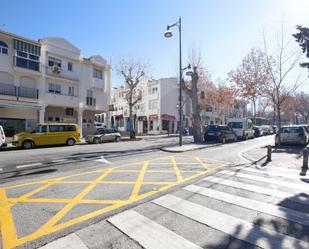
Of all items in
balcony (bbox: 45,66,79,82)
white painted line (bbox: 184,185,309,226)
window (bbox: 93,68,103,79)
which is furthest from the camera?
window (bbox: 93,68,103,79)

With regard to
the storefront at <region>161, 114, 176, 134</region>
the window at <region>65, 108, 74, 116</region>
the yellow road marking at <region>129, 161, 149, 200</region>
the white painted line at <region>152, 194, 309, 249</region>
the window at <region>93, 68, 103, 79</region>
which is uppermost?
the window at <region>93, 68, 103, 79</region>

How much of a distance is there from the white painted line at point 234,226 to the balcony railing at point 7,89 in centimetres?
2199

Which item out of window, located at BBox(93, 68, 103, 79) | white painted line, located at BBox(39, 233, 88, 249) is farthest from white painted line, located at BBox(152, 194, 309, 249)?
window, located at BBox(93, 68, 103, 79)

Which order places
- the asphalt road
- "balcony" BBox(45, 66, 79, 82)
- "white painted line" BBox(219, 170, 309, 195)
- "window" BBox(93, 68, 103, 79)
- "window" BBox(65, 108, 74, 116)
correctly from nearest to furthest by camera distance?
the asphalt road → "white painted line" BBox(219, 170, 309, 195) → "balcony" BBox(45, 66, 79, 82) → "window" BBox(65, 108, 74, 116) → "window" BBox(93, 68, 103, 79)

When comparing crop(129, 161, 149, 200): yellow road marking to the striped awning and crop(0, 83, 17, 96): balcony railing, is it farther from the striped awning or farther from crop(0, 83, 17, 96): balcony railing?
the striped awning

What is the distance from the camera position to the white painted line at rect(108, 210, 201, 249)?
11.2 feet

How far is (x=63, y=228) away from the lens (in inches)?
154

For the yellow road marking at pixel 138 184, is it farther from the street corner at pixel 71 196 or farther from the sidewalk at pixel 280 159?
the sidewalk at pixel 280 159

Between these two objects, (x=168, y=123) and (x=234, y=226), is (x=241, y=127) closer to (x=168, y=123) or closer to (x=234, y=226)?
Result: (x=168, y=123)

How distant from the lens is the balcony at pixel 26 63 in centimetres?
2245

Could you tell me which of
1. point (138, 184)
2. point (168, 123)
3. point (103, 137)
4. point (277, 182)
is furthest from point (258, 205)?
point (168, 123)

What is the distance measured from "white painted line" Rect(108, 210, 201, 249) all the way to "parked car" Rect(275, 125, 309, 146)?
1708 cm

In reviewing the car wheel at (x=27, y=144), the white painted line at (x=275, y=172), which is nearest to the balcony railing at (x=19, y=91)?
the car wheel at (x=27, y=144)

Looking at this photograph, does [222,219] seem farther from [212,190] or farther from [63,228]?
[63,228]
